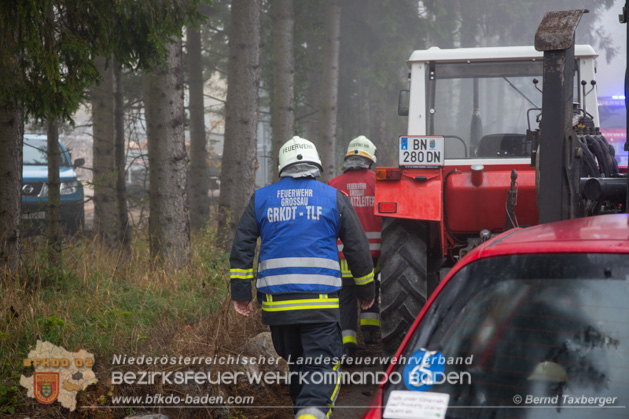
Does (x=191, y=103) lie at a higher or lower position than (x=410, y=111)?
higher

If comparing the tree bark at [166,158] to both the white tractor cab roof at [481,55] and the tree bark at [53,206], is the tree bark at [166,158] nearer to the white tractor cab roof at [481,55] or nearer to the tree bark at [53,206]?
the tree bark at [53,206]

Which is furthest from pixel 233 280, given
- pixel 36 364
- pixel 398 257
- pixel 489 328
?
pixel 489 328

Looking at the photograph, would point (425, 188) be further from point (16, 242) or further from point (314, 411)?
point (16, 242)

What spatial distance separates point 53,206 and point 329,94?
30.1 ft

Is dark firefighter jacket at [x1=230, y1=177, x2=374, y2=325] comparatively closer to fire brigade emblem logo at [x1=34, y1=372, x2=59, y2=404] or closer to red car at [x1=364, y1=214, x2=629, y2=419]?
fire brigade emblem logo at [x1=34, y1=372, x2=59, y2=404]

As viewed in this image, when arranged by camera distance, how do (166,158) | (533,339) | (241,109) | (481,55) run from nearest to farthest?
(533,339) → (481,55) → (166,158) → (241,109)

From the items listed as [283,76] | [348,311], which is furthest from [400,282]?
[283,76]

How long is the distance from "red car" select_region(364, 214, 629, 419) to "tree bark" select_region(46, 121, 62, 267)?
18.2ft

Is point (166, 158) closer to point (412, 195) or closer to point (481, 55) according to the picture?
point (412, 195)

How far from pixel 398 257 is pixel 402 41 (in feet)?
54.6

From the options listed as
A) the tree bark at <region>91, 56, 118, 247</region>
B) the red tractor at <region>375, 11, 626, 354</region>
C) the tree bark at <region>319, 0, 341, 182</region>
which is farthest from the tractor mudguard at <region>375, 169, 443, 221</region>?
the tree bark at <region>319, 0, 341, 182</region>

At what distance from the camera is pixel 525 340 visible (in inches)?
87.3

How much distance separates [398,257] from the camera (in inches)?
231

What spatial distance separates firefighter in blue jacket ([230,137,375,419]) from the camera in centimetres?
412
